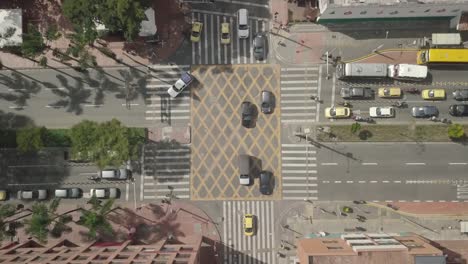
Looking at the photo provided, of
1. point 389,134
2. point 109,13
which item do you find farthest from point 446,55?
point 109,13

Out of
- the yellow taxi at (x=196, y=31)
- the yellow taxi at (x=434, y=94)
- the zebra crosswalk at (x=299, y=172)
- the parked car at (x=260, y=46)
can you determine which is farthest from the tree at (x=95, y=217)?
the yellow taxi at (x=434, y=94)

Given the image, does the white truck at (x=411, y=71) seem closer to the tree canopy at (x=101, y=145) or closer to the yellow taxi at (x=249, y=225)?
the yellow taxi at (x=249, y=225)

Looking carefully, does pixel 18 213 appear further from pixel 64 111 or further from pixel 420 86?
pixel 420 86

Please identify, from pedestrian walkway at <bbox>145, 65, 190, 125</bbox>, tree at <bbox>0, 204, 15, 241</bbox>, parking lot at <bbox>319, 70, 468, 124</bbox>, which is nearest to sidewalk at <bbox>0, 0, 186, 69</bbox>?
pedestrian walkway at <bbox>145, 65, 190, 125</bbox>

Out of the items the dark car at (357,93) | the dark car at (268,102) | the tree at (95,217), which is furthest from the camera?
the dark car at (268,102)

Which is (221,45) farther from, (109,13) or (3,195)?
(3,195)

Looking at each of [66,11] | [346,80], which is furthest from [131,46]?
[346,80]

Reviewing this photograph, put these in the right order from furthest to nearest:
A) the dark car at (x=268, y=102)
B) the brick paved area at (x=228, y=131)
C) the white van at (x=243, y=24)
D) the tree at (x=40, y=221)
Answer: the brick paved area at (x=228, y=131)
the white van at (x=243, y=24)
the dark car at (x=268, y=102)
the tree at (x=40, y=221)
